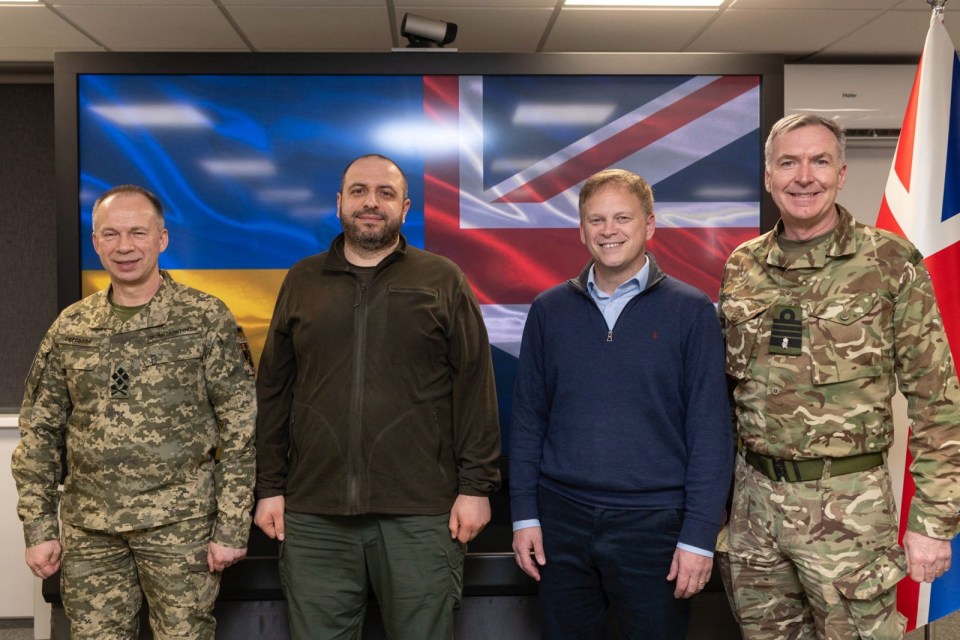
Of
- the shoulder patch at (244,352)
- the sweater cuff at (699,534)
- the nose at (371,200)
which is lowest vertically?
the sweater cuff at (699,534)

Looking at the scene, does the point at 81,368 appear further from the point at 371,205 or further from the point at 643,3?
the point at 643,3

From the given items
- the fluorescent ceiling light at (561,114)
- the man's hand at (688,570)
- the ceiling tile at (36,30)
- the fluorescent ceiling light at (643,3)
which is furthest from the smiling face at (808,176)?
the ceiling tile at (36,30)

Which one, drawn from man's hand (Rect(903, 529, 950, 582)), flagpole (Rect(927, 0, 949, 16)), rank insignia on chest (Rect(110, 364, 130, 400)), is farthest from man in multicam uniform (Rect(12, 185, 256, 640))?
flagpole (Rect(927, 0, 949, 16))

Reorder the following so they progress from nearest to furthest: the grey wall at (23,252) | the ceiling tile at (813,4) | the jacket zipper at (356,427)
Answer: the jacket zipper at (356,427) → the ceiling tile at (813,4) → the grey wall at (23,252)

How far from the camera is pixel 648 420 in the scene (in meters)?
1.65

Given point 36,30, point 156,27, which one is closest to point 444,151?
point 156,27

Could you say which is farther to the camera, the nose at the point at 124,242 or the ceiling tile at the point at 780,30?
the ceiling tile at the point at 780,30

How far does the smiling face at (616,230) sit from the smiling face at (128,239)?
1.03 metres

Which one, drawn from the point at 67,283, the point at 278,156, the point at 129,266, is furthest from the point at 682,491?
the point at 67,283

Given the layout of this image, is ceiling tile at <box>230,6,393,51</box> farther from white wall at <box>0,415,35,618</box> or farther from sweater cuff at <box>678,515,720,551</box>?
sweater cuff at <box>678,515,720,551</box>

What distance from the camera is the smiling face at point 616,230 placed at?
1.67 metres

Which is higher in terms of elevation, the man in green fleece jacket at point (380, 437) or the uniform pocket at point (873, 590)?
the man in green fleece jacket at point (380, 437)

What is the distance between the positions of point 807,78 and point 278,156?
10.5 feet

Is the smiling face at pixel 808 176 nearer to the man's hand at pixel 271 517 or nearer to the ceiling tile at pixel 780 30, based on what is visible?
the man's hand at pixel 271 517
